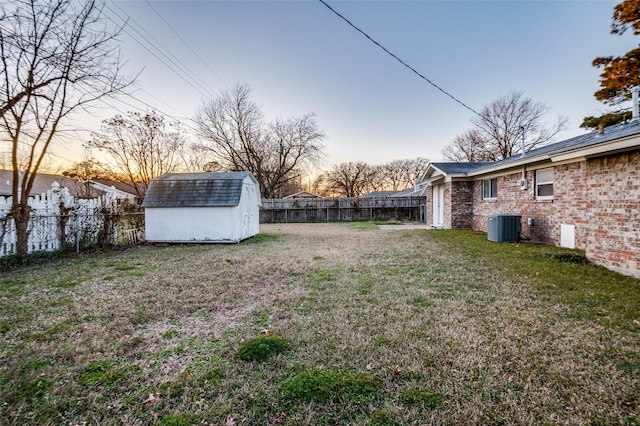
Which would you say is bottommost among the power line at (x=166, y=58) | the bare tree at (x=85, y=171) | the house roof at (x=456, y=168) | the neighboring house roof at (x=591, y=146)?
the neighboring house roof at (x=591, y=146)

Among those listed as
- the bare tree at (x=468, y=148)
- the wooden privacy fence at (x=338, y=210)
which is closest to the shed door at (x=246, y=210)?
the wooden privacy fence at (x=338, y=210)

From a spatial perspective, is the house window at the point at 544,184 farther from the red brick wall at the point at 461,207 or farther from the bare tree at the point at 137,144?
the bare tree at the point at 137,144

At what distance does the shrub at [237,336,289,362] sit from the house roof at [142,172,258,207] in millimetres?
8259

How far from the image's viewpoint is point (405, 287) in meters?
5.04

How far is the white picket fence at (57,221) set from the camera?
286 inches

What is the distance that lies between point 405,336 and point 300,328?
1.21 metres

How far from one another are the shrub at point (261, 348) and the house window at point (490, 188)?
12.4 meters

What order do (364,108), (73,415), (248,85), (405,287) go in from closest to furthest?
1. (73,415)
2. (405,287)
3. (364,108)
4. (248,85)

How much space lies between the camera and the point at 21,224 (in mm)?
7426

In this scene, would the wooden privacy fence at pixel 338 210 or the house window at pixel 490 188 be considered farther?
Answer: the wooden privacy fence at pixel 338 210

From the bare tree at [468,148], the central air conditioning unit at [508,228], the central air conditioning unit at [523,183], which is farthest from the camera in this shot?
the bare tree at [468,148]

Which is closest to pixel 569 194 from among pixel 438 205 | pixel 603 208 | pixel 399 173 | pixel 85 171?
pixel 603 208

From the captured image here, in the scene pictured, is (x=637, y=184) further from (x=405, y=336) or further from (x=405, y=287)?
(x=405, y=336)

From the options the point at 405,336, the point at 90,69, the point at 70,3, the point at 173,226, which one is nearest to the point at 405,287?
the point at 405,336
